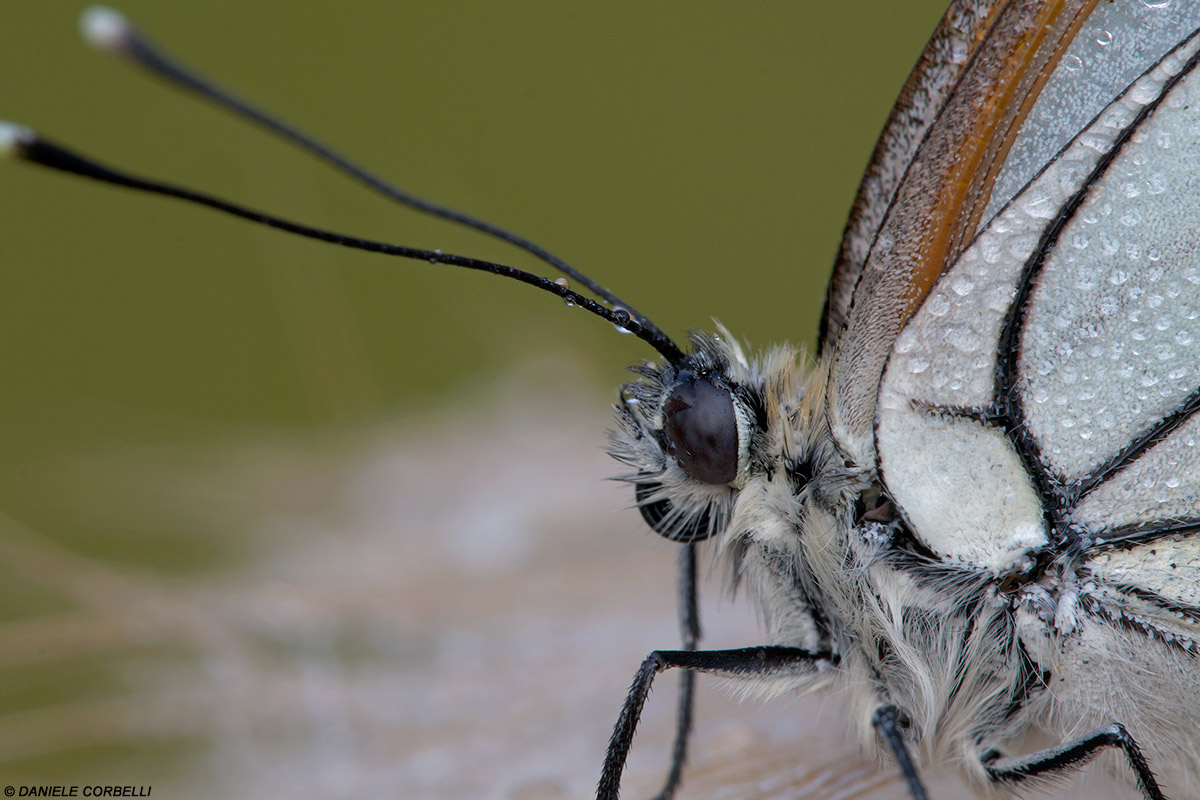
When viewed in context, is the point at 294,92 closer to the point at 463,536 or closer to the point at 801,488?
the point at 463,536

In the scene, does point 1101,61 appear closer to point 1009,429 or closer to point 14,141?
point 1009,429

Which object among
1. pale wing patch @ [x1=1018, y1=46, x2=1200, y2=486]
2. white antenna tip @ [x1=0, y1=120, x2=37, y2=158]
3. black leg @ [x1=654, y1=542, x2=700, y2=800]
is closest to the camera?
white antenna tip @ [x1=0, y1=120, x2=37, y2=158]

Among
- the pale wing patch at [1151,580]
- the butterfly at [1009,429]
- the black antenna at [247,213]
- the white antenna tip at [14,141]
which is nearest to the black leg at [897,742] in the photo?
the butterfly at [1009,429]

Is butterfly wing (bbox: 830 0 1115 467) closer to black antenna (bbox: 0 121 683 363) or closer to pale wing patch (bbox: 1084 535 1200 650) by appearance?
black antenna (bbox: 0 121 683 363)

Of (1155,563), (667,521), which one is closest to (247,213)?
(667,521)

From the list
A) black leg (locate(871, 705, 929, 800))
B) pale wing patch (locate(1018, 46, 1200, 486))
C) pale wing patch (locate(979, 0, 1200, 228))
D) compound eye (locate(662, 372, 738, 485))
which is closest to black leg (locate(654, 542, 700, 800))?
compound eye (locate(662, 372, 738, 485))

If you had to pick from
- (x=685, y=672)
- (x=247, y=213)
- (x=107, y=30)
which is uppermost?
(x=107, y=30)

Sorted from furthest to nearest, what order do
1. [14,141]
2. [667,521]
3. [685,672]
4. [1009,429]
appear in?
[685,672]
[667,521]
[1009,429]
[14,141]

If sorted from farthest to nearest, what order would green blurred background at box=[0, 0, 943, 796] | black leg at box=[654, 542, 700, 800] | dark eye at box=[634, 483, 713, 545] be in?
1. green blurred background at box=[0, 0, 943, 796]
2. black leg at box=[654, 542, 700, 800]
3. dark eye at box=[634, 483, 713, 545]
